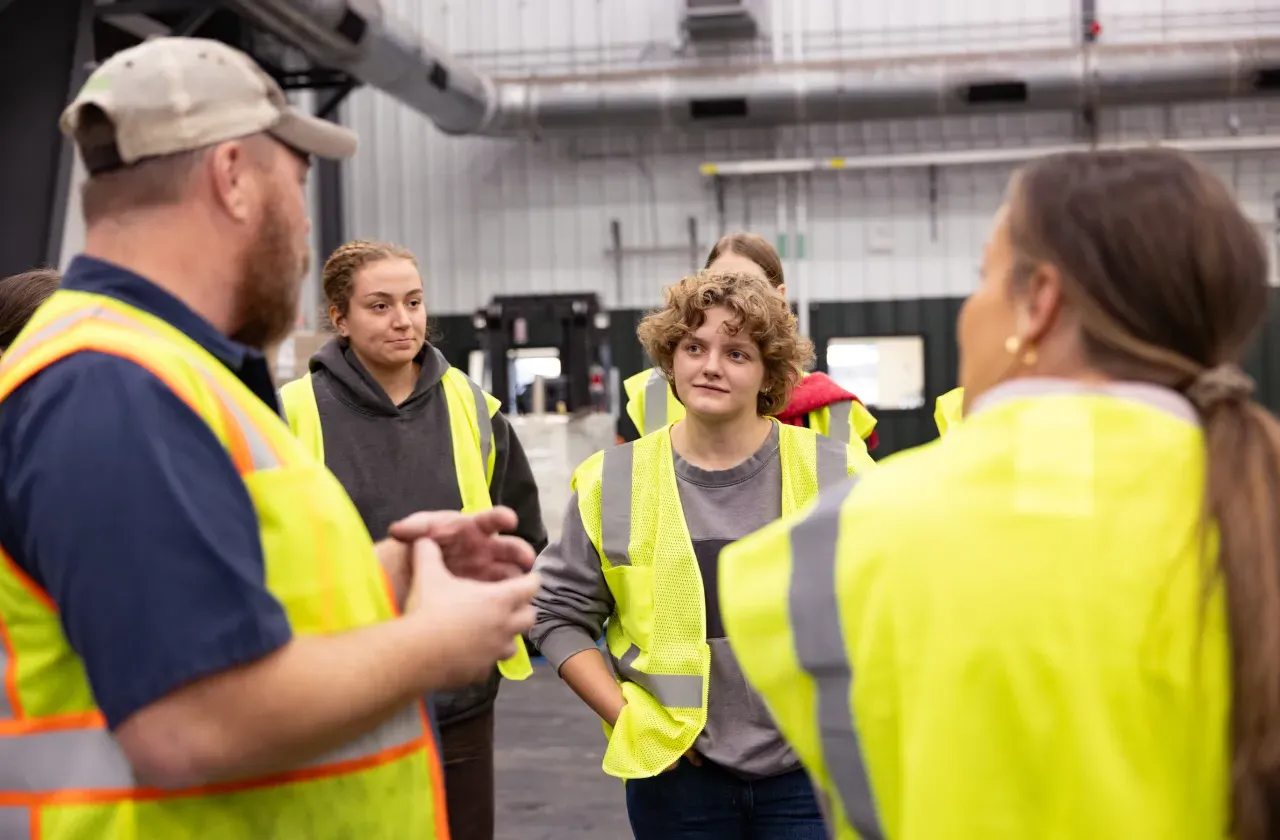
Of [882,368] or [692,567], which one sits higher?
[882,368]

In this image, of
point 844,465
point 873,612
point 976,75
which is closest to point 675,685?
point 844,465

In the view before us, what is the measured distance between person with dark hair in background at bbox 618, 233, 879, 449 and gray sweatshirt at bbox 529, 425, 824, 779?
1.98ft

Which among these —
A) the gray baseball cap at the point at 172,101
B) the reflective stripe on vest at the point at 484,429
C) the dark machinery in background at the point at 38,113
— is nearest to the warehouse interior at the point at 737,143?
the dark machinery in background at the point at 38,113

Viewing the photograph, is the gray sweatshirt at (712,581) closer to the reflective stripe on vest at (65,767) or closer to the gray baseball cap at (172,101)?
the reflective stripe on vest at (65,767)

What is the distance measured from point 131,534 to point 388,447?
1.75 m

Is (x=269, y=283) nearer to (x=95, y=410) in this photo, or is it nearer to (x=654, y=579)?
(x=95, y=410)

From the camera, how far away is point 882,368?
10.1 m

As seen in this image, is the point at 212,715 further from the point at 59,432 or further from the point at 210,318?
the point at 210,318

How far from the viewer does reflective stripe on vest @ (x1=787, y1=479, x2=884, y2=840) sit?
986 mm

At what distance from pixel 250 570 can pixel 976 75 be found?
354 inches

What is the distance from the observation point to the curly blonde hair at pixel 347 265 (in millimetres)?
2801

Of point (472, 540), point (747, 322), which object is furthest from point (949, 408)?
point (472, 540)

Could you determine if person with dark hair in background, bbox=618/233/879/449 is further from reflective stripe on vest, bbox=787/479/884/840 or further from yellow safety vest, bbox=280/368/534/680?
reflective stripe on vest, bbox=787/479/884/840

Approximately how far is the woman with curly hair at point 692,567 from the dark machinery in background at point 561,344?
20.2ft
